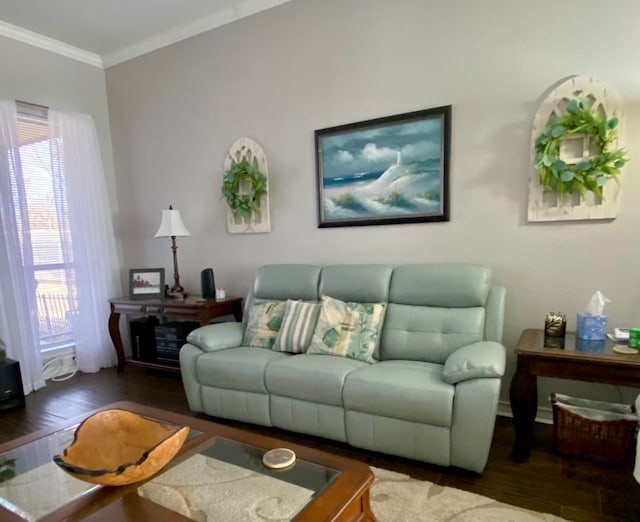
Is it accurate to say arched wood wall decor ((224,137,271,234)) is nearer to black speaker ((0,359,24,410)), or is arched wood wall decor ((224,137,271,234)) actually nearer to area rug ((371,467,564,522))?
black speaker ((0,359,24,410))

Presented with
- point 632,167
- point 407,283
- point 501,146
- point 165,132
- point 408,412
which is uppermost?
point 165,132

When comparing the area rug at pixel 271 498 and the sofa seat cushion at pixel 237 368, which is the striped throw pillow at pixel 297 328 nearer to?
the sofa seat cushion at pixel 237 368

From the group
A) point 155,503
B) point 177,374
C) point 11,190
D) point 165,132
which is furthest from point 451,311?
point 11,190

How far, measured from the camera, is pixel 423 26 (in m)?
2.58

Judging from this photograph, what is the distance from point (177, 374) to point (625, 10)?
161 inches

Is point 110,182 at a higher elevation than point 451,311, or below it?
higher

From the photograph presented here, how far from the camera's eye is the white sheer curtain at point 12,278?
3.13 m

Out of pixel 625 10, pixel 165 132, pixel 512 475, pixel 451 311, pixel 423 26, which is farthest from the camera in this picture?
pixel 165 132

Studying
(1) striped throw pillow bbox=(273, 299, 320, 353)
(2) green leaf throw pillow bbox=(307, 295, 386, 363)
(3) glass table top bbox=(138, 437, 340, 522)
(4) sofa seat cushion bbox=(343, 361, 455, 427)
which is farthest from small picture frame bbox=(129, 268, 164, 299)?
(3) glass table top bbox=(138, 437, 340, 522)

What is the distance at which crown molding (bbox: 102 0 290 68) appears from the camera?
124 inches

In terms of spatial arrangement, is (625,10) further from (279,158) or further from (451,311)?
(279,158)

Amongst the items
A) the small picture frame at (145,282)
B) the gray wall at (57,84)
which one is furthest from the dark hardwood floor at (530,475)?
the gray wall at (57,84)

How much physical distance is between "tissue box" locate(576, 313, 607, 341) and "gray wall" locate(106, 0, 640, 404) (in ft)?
1.07

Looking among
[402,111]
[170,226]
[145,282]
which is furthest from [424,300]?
[145,282]
